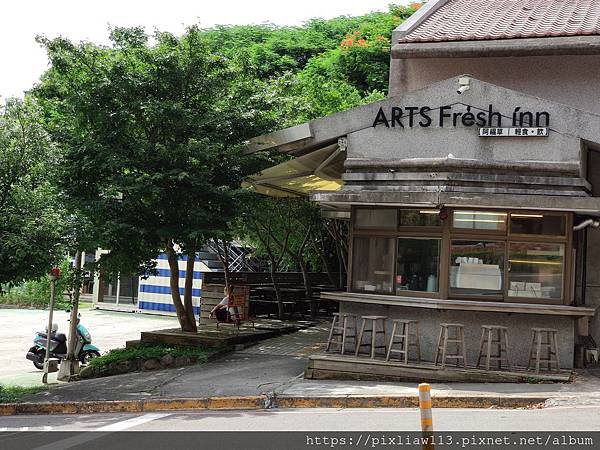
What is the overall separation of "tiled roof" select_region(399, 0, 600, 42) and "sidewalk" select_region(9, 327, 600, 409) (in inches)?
273

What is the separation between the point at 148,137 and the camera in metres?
15.7

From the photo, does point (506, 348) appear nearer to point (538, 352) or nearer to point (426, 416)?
point (538, 352)

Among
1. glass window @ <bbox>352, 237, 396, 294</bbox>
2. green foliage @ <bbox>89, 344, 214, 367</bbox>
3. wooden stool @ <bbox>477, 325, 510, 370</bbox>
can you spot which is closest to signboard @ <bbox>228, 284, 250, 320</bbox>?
green foliage @ <bbox>89, 344, 214, 367</bbox>

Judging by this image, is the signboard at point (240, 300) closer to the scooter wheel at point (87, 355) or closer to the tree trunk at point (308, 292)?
the scooter wheel at point (87, 355)

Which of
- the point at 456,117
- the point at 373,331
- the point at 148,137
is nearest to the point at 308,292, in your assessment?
the point at 148,137

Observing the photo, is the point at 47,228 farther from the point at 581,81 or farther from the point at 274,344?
the point at 581,81

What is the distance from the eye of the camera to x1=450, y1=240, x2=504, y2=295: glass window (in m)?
12.8

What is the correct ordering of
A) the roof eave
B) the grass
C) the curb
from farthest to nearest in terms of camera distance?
the roof eave, the grass, the curb

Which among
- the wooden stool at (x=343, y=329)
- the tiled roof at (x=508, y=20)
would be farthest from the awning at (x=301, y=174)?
the tiled roof at (x=508, y=20)

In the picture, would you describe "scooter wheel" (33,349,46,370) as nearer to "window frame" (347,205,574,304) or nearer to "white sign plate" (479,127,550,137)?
"window frame" (347,205,574,304)

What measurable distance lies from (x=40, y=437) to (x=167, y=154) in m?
6.58

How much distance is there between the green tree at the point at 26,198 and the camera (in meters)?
13.3

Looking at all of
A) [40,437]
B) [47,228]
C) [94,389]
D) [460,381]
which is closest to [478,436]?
[460,381]

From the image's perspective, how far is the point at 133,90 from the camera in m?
15.1
